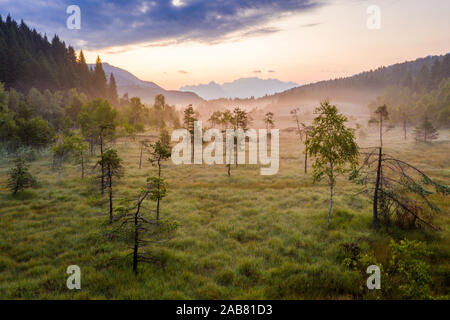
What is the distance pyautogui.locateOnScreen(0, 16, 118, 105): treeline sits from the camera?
81.0 meters

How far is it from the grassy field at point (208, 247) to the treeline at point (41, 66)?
86360 millimetres

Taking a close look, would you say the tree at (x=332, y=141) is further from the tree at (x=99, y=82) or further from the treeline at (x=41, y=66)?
the tree at (x=99, y=82)

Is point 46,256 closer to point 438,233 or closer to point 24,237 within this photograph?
point 24,237

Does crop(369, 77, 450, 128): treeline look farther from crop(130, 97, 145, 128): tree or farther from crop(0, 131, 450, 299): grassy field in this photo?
crop(130, 97, 145, 128): tree

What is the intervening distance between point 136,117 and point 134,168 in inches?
2061

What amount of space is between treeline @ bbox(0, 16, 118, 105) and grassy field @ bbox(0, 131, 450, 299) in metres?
86.4

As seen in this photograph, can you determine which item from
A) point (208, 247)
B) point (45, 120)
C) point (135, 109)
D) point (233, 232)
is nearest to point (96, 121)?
point (45, 120)

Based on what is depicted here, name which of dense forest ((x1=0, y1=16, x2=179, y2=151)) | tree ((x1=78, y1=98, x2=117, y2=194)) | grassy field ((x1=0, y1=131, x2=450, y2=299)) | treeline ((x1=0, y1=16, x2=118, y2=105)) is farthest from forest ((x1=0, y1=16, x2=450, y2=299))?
treeline ((x1=0, y1=16, x2=118, y2=105))

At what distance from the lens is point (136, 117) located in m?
81.7

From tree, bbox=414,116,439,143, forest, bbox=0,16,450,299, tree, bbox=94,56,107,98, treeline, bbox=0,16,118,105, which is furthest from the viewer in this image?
tree, bbox=94,56,107,98

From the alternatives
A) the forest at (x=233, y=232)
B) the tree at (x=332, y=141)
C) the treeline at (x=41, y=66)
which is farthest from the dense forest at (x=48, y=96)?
the tree at (x=332, y=141)

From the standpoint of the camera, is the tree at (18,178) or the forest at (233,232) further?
the tree at (18,178)

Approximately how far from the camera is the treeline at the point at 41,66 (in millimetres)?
80963
